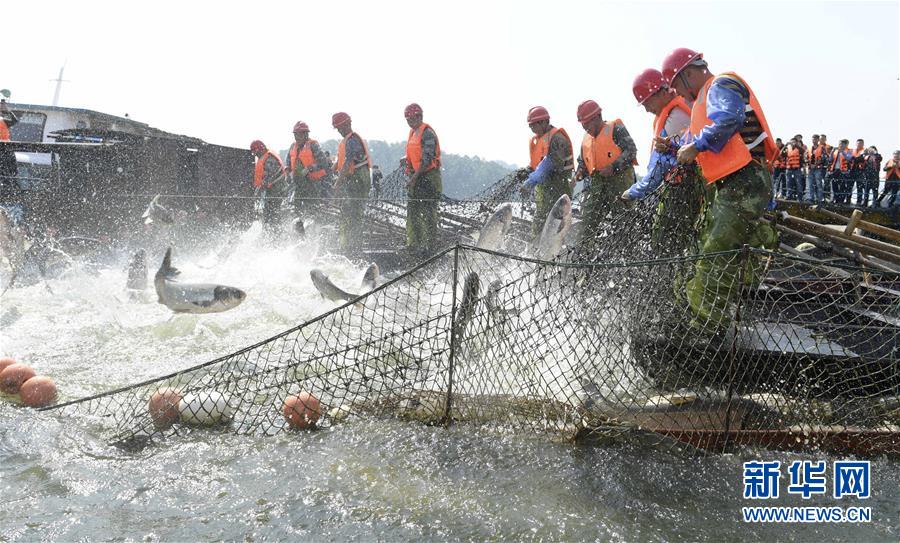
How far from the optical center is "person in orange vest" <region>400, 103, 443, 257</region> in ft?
34.6

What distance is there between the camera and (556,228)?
7.68m

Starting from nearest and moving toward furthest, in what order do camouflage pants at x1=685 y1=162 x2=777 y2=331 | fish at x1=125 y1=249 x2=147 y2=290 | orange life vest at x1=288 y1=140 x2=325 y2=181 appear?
camouflage pants at x1=685 y1=162 x2=777 y2=331
fish at x1=125 y1=249 x2=147 y2=290
orange life vest at x1=288 y1=140 x2=325 y2=181

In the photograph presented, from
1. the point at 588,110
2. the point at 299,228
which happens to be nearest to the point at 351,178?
the point at 299,228

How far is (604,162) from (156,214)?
6621mm

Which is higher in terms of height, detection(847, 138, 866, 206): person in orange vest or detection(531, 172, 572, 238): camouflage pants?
detection(847, 138, 866, 206): person in orange vest

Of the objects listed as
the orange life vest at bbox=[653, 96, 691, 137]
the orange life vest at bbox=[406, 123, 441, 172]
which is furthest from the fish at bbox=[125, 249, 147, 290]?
the orange life vest at bbox=[653, 96, 691, 137]

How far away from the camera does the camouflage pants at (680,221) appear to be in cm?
504

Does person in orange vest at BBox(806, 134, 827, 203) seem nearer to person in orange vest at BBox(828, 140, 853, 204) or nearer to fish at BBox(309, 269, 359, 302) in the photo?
person in orange vest at BBox(828, 140, 853, 204)

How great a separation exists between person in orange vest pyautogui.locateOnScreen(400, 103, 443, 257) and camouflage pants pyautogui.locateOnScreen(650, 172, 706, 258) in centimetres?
570

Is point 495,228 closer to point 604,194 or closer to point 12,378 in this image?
point 604,194

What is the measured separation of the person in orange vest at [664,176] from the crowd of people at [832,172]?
1128 cm

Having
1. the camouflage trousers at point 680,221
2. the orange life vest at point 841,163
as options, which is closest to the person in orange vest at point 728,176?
the camouflage trousers at point 680,221

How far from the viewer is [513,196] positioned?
32.8ft

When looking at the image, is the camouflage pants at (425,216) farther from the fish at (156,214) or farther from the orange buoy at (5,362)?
the orange buoy at (5,362)
